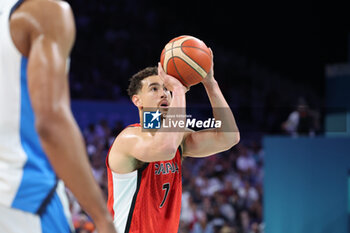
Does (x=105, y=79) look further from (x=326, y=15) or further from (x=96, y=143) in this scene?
(x=326, y=15)

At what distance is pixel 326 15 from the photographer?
15148 millimetres

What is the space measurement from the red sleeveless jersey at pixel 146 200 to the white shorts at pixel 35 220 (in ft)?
5.44

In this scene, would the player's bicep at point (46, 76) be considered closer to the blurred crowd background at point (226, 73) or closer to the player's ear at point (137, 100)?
the player's ear at point (137, 100)

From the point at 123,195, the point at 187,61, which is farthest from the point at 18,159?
the point at 187,61

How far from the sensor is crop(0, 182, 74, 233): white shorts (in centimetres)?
155

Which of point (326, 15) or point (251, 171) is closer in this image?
point (251, 171)

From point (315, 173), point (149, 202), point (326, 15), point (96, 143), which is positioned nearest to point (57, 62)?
point (149, 202)

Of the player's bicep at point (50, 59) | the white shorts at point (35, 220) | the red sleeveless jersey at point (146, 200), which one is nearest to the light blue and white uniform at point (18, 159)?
the white shorts at point (35, 220)

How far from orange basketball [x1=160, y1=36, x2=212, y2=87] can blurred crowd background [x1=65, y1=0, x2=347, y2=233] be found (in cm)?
555

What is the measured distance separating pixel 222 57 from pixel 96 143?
7344 millimetres

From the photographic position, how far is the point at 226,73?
1609 cm

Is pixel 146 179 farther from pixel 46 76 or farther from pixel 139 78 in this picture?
pixel 46 76

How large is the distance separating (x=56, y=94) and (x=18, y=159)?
0.32 metres

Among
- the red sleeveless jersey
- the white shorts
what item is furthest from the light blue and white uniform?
the red sleeveless jersey
